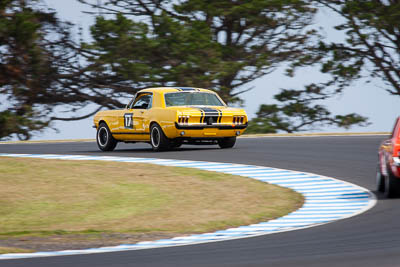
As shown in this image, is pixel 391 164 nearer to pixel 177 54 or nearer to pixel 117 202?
pixel 117 202

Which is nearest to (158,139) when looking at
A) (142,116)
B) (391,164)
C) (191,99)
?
(142,116)

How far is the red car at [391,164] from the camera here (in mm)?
11496

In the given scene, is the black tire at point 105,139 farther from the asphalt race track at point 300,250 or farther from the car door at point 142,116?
the asphalt race track at point 300,250

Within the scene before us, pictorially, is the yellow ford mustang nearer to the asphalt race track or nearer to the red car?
the asphalt race track

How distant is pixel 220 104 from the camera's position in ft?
68.2

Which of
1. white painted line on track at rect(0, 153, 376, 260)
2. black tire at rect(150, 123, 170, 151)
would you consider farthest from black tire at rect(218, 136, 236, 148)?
white painted line on track at rect(0, 153, 376, 260)

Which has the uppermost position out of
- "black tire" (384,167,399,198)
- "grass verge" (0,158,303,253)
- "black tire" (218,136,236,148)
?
"black tire" (384,167,399,198)

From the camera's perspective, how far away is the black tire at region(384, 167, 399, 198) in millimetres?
11680

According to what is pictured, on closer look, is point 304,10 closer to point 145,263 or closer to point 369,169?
point 369,169

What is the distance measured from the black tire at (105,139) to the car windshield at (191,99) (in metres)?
2.28

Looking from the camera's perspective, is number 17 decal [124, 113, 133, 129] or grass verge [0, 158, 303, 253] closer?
grass verge [0, 158, 303, 253]

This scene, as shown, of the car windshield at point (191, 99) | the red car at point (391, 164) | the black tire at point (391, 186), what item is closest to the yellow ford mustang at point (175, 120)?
the car windshield at point (191, 99)

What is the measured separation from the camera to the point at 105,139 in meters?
21.7

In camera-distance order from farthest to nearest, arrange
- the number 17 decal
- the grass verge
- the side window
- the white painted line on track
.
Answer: the number 17 decal < the side window < the grass verge < the white painted line on track
